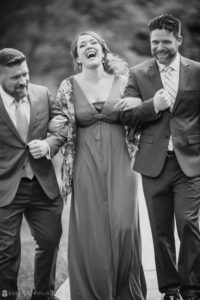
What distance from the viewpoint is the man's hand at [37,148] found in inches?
217

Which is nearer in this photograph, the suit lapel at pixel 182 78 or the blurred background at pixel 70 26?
the suit lapel at pixel 182 78

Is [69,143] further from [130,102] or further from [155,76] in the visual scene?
[155,76]

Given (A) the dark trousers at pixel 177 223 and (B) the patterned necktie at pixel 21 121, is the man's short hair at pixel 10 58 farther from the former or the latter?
(A) the dark trousers at pixel 177 223

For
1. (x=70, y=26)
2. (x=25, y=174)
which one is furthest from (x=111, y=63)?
(x=70, y=26)

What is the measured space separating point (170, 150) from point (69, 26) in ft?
25.7

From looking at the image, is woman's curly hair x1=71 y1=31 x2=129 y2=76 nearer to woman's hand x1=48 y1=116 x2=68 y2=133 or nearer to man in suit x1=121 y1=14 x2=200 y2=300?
man in suit x1=121 y1=14 x2=200 y2=300

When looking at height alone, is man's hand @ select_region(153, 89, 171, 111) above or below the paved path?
above

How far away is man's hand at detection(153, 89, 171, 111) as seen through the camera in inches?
211

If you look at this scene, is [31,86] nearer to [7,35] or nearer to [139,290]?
[139,290]

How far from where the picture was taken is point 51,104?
5883mm

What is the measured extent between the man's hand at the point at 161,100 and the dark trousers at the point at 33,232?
47.1 inches

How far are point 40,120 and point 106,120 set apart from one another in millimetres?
614


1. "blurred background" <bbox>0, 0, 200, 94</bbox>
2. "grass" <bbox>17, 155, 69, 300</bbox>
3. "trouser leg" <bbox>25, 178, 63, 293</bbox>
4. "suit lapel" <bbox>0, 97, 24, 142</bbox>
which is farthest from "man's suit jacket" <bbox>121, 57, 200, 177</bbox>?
"blurred background" <bbox>0, 0, 200, 94</bbox>

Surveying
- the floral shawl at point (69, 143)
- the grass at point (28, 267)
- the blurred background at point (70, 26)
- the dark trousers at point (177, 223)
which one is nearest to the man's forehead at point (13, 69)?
the floral shawl at point (69, 143)
